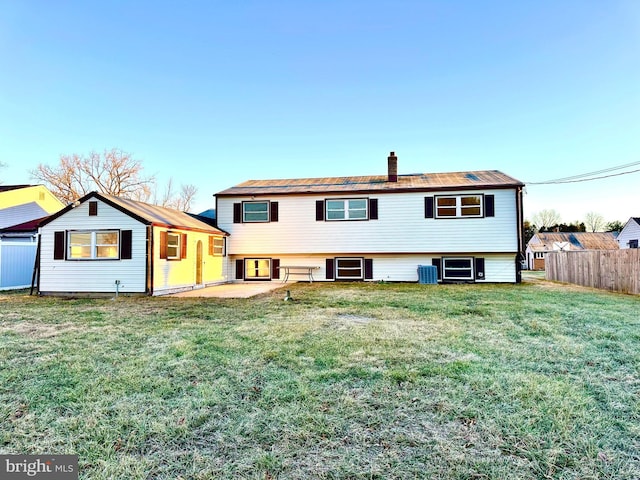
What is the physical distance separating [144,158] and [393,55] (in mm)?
24749

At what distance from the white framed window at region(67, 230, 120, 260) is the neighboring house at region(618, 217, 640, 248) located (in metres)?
35.0

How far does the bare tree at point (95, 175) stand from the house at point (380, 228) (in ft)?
61.1

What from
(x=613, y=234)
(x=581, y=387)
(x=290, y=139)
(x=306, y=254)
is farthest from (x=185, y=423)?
(x=613, y=234)

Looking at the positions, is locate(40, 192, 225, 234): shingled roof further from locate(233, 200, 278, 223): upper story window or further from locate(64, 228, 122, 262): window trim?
locate(233, 200, 278, 223): upper story window

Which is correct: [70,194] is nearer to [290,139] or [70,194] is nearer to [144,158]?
[144,158]

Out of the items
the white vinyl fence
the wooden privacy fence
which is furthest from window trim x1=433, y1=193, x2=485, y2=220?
the white vinyl fence

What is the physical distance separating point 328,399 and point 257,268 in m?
13.1

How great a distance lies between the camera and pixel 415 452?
7.21 feet

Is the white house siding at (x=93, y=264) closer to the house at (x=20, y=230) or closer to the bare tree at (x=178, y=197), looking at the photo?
the house at (x=20, y=230)

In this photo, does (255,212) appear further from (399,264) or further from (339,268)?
(399,264)

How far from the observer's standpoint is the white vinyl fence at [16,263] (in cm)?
1259

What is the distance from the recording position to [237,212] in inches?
616

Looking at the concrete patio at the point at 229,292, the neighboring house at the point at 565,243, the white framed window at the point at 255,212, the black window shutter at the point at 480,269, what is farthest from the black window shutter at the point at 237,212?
the neighboring house at the point at 565,243

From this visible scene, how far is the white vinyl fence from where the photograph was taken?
12594 mm
